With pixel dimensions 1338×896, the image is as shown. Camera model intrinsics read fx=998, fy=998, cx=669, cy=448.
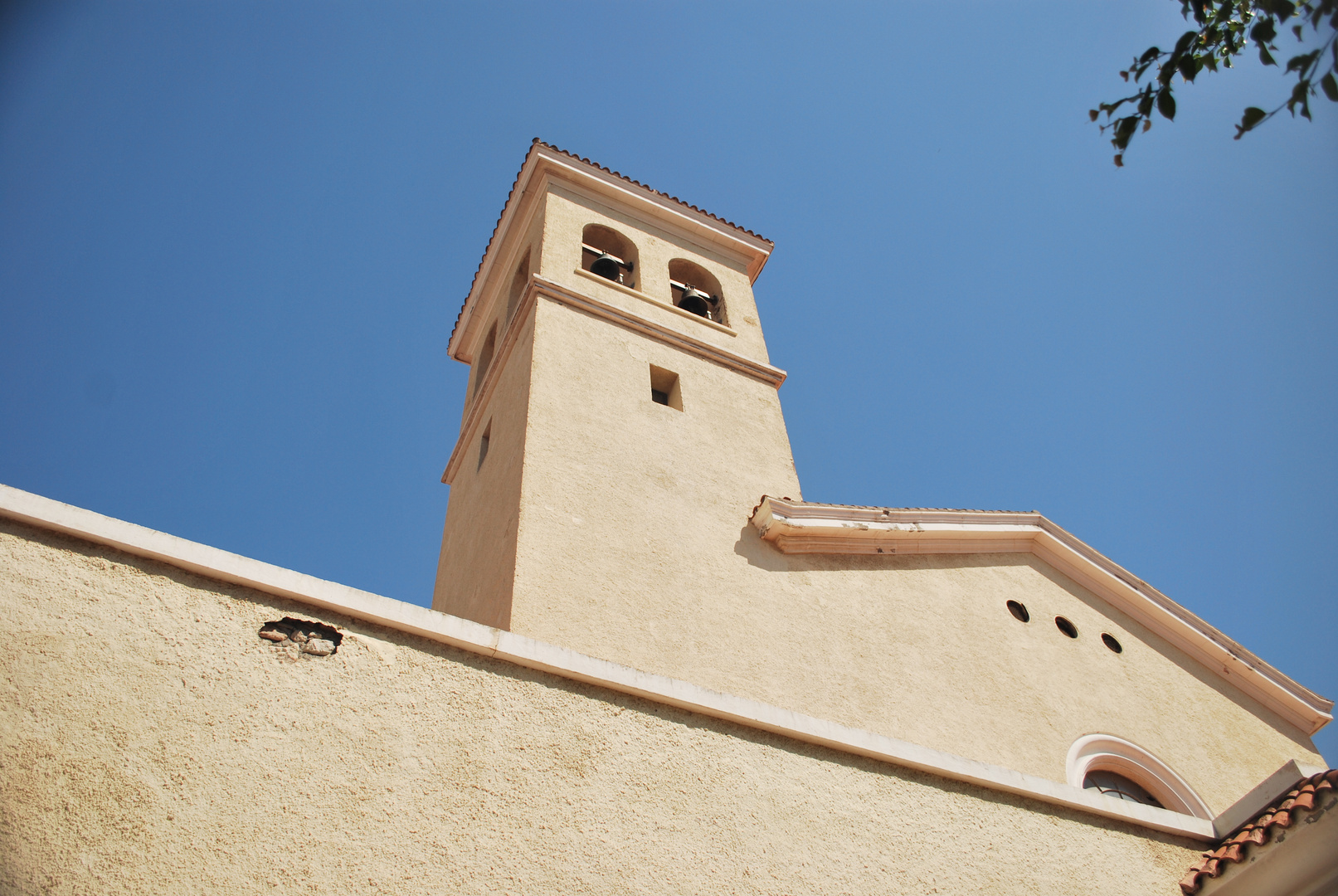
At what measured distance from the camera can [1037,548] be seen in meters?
10.5

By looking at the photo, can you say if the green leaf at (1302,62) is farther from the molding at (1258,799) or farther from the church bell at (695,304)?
the church bell at (695,304)

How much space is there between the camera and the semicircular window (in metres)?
8.33

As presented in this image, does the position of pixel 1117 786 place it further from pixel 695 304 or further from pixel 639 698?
pixel 695 304

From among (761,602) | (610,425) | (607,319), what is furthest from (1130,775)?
(607,319)

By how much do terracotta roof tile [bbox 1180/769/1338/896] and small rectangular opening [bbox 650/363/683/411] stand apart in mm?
6397

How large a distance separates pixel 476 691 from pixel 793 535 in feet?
16.1

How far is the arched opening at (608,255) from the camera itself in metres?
12.0

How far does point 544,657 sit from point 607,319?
21.5 ft

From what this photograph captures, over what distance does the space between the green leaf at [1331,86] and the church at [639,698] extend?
3531 mm

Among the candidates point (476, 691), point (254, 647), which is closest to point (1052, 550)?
point (476, 691)

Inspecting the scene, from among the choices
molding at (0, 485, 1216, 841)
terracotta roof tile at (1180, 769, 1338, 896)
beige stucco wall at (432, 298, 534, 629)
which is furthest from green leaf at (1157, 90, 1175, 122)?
beige stucco wall at (432, 298, 534, 629)

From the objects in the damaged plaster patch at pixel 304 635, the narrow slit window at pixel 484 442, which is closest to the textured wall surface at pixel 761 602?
the narrow slit window at pixel 484 442

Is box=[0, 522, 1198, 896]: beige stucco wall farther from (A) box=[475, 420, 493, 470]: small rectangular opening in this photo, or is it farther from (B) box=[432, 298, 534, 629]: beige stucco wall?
(A) box=[475, 420, 493, 470]: small rectangular opening

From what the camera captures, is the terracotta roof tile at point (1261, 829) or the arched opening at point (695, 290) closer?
the terracotta roof tile at point (1261, 829)
